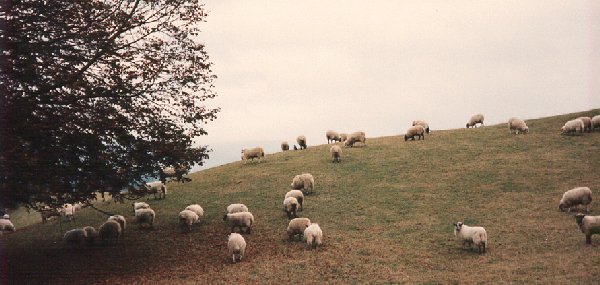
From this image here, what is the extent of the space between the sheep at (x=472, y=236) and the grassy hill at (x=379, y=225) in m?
0.39

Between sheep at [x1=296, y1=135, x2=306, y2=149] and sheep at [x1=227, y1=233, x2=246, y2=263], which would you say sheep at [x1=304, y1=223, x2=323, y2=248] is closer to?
sheep at [x1=227, y1=233, x2=246, y2=263]

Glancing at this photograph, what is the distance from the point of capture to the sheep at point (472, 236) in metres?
16.8

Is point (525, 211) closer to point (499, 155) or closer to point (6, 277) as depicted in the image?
point (499, 155)

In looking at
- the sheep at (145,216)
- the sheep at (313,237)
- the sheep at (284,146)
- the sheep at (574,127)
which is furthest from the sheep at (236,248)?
the sheep at (574,127)

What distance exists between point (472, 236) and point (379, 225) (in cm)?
555

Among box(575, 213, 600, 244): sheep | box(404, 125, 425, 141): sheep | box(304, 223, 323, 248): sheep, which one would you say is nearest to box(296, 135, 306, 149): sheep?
box(404, 125, 425, 141): sheep

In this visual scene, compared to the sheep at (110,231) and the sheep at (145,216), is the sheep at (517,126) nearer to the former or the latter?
the sheep at (145,216)

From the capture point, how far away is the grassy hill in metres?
15.5

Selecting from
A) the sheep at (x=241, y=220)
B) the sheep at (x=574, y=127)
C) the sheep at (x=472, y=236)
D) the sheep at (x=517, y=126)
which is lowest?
the sheep at (x=472, y=236)

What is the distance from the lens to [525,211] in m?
21.5

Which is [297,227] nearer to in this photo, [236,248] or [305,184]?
[236,248]

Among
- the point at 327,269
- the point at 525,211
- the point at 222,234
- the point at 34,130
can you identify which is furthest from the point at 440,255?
the point at 34,130

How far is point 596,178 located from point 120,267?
25.4m

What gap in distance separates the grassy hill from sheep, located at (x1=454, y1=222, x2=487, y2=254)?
0.39m
